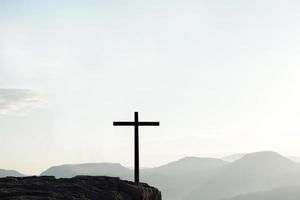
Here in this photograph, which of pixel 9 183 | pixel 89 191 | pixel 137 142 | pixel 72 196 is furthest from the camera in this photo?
pixel 137 142

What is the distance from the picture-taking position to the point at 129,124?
27.3 metres

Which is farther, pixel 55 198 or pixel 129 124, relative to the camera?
pixel 129 124

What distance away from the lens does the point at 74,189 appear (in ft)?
58.5

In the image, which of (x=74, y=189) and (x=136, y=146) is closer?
(x=74, y=189)

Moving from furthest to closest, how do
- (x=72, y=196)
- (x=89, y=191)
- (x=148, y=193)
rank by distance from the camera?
(x=148, y=193) < (x=89, y=191) < (x=72, y=196)

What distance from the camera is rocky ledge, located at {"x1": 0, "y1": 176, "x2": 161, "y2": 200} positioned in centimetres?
1633

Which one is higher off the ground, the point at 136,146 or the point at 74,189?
the point at 136,146

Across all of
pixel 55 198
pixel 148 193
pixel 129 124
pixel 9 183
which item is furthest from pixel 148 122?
pixel 55 198

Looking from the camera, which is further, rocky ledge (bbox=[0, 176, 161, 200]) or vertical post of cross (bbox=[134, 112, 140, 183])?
vertical post of cross (bbox=[134, 112, 140, 183])

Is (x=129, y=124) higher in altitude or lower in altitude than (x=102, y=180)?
higher

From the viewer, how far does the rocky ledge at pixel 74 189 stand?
643 inches

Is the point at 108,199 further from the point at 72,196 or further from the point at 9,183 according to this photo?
the point at 9,183

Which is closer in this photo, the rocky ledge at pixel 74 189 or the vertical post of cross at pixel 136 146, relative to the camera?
the rocky ledge at pixel 74 189

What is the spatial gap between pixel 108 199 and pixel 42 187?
103 inches
